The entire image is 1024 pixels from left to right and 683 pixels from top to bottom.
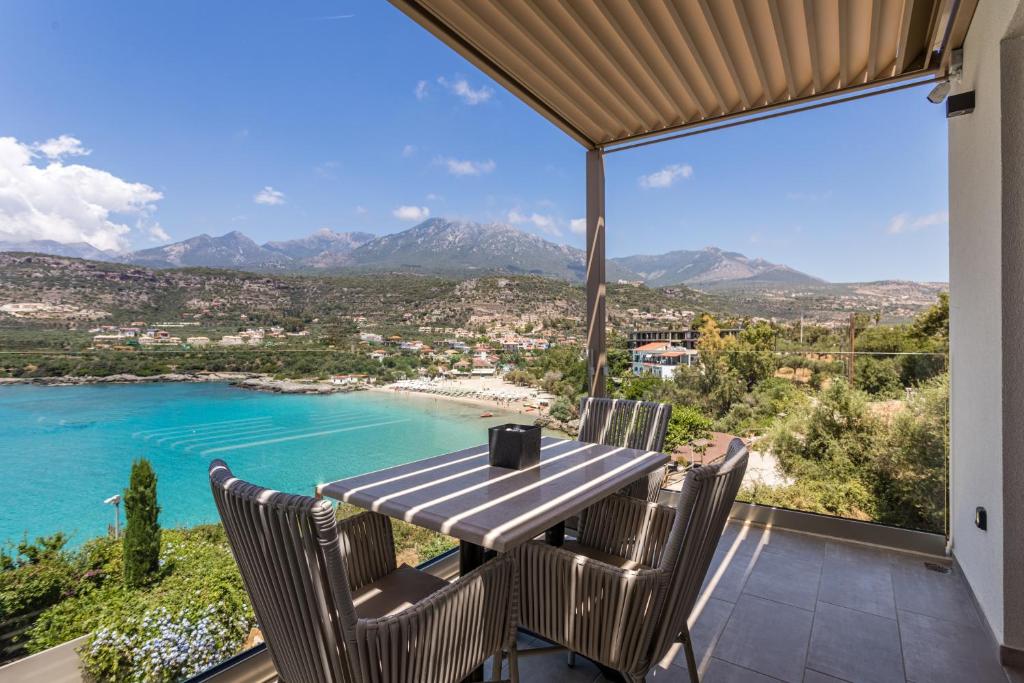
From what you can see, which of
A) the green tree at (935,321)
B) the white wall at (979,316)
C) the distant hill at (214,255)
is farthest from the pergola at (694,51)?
the green tree at (935,321)

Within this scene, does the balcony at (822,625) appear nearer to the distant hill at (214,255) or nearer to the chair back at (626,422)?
the chair back at (626,422)

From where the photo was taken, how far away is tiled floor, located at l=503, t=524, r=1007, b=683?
199 centimetres

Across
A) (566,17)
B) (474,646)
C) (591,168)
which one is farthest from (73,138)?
→ (591,168)

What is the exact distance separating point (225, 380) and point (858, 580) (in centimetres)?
350

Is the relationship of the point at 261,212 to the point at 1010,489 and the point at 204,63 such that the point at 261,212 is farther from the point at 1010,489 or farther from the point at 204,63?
the point at 1010,489

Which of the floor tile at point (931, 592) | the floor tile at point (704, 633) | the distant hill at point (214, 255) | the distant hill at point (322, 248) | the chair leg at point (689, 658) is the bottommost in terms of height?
the floor tile at point (704, 633)

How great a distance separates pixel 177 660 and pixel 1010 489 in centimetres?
333

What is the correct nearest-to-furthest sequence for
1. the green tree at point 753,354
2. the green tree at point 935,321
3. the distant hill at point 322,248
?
the distant hill at point 322,248
the green tree at point 935,321
the green tree at point 753,354

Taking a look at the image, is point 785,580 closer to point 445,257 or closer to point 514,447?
point 514,447

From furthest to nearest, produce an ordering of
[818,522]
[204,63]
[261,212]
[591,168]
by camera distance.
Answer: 1. [591,168]
2. [818,522]
3. [261,212]
4. [204,63]

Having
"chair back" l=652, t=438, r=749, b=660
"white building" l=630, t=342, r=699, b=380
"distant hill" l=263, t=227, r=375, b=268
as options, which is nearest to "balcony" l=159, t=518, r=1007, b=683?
"chair back" l=652, t=438, r=749, b=660

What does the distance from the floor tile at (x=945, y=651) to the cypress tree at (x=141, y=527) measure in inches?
117

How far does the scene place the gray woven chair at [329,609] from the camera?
1.05m

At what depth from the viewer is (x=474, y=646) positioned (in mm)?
1435
